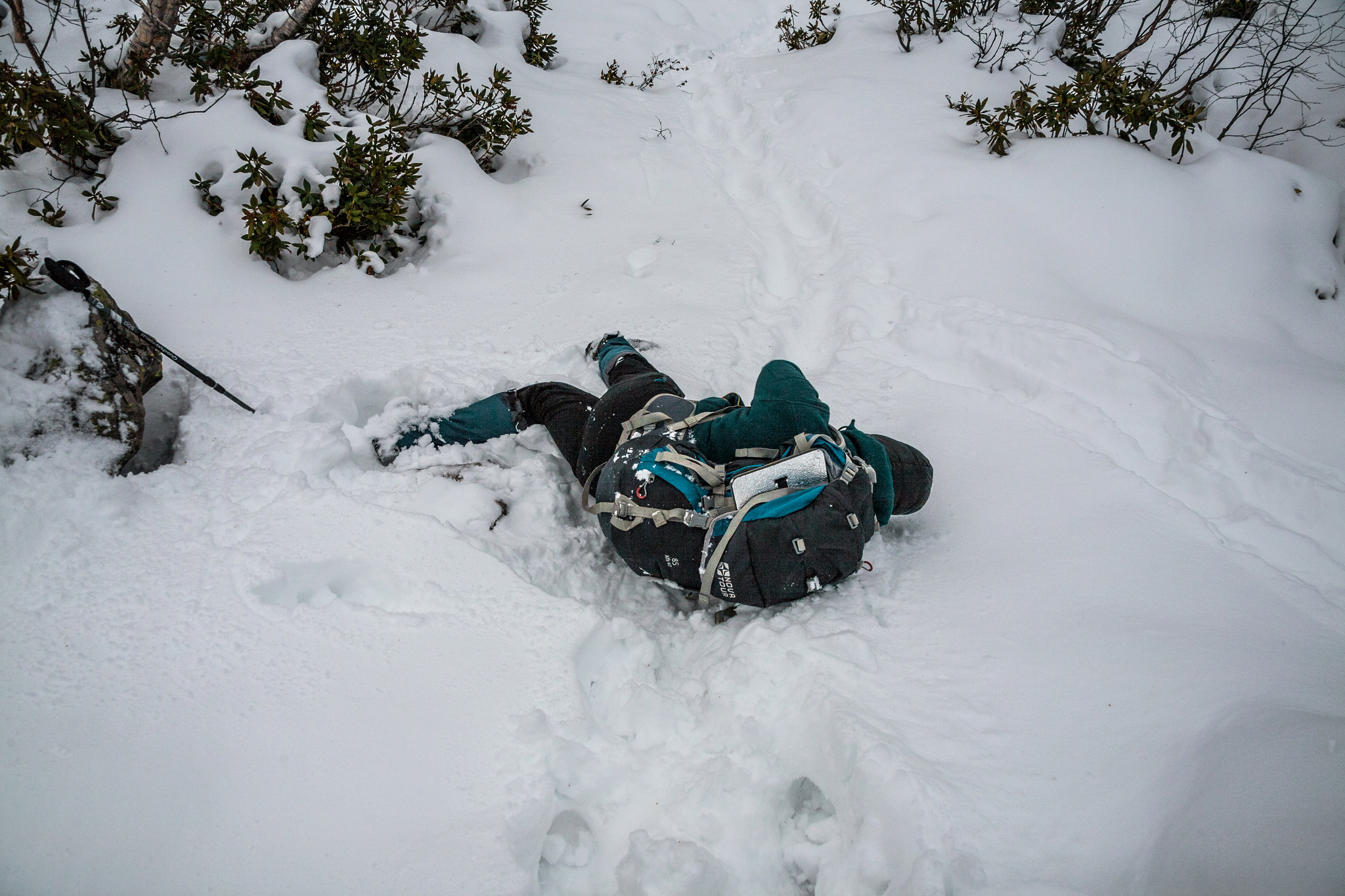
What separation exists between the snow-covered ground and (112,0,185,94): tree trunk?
1.89 feet

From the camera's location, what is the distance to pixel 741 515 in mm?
2074

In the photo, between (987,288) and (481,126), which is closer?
(987,288)

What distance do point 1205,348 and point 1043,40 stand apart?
420 centimetres

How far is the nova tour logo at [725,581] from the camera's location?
81.4 inches

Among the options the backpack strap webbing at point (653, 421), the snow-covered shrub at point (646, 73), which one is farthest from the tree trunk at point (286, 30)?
the backpack strap webbing at point (653, 421)

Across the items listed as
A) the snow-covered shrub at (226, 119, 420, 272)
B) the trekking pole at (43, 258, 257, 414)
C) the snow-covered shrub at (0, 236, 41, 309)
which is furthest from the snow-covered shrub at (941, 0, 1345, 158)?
the snow-covered shrub at (0, 236, 41, 309)

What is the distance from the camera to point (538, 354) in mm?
3111

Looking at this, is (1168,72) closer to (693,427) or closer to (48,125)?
(693,427)

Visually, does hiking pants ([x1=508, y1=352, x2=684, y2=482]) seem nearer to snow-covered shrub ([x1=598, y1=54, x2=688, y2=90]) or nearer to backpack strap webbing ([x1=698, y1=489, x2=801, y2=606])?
backpack strap webbing ([x1=698, y1=489, x2=801, y2=606])

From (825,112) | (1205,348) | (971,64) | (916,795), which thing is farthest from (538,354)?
(971,64)

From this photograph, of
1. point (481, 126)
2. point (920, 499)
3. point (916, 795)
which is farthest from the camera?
point (481, 126)

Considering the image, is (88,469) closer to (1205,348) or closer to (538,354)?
(538,354)

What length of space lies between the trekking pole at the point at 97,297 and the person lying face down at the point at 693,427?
2.32ft

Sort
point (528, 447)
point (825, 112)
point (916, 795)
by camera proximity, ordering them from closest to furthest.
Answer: point (916, 795)
point (528, 447)
point (825, 112)
